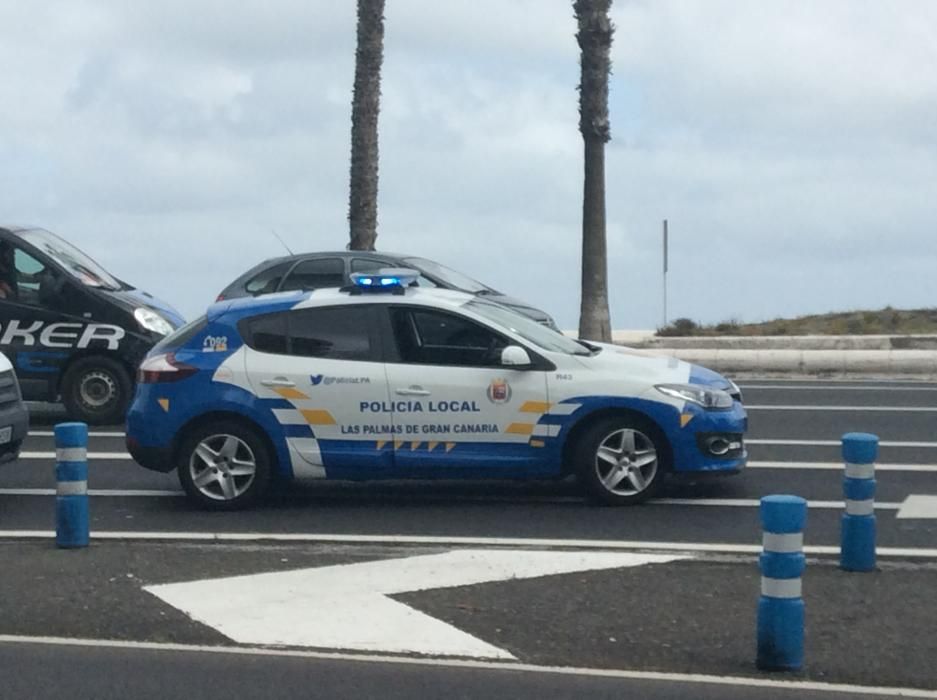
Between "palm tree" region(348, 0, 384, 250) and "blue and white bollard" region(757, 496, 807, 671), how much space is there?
63.0 ft

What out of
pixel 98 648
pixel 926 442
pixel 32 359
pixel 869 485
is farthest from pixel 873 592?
pixel 32 359

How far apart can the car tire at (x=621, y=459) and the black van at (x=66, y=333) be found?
6963 mm

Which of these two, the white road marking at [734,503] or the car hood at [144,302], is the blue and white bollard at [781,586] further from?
the car hood at [144,302]

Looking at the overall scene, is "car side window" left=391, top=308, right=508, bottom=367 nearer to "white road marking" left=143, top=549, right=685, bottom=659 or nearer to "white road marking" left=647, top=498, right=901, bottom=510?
"white road marking" left=647, top=498, right=901, bottom=510

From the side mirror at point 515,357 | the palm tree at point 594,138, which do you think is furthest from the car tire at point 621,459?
the palm tree at point 594,138

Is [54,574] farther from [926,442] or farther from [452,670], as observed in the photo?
[926,442]

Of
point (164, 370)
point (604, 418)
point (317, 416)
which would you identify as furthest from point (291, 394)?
point (604, 418)

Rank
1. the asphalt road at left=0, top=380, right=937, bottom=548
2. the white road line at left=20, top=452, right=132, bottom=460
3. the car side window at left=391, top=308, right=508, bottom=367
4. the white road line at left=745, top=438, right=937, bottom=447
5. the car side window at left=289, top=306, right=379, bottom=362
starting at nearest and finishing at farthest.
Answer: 1. the asphalt road at left=0, top=380, right=937, bottom=548
2. the car side window at left=391, top=308, right=508, bottom=367
3. the car side window at left=289, top=306, right=379, bottom=362
4. the white road line at left=20, top=452, right=132, bottom=460
5. the white road line at left=745, top=438, right=937, bottom=447

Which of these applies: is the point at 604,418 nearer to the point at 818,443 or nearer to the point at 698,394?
the point at 698,394

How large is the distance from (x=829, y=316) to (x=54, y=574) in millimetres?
22958

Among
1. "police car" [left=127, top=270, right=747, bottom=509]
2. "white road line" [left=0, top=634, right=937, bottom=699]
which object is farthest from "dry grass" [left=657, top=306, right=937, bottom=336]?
"white road line" [left=0, top=634, right=937, bottom=699]

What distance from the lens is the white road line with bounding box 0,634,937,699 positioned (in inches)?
307

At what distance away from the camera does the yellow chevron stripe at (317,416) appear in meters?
12.7

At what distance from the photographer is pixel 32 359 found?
1808cm
